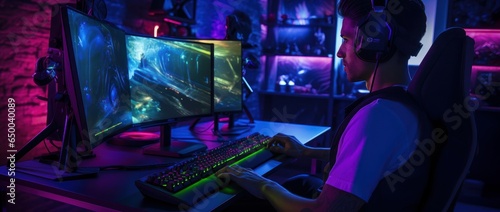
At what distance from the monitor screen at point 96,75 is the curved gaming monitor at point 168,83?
2.3 inches

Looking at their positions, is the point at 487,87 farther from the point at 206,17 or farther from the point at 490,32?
the point at 206,17

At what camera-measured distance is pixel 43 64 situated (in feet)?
3.84

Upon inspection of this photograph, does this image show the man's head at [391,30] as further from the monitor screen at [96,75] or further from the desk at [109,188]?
the monitor screen at [96,75]

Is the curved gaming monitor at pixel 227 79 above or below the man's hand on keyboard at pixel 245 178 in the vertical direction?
above

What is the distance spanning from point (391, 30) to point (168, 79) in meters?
0.91

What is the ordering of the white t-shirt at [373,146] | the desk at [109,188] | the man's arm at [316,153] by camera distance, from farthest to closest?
the man's arm at [316,153]
the desk at [109,188]
the white t-shirt at [373,146]

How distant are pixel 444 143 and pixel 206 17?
2767 mm

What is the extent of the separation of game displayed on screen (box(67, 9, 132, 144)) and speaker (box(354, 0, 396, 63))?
79 centimetres

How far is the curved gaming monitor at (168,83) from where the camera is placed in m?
1.45

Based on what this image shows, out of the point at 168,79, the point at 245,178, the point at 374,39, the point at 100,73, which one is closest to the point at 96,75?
the point at 100,73

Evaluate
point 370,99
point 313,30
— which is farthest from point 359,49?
point 313,30

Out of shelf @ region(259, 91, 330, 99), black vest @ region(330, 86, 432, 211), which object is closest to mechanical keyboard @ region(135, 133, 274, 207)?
black vest @ region(330, 86, 432, 211)

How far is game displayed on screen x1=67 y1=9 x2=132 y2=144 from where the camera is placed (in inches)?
41.6

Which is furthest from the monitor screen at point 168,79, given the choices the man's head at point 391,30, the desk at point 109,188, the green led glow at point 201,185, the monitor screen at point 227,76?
the man's head at point 391,30
